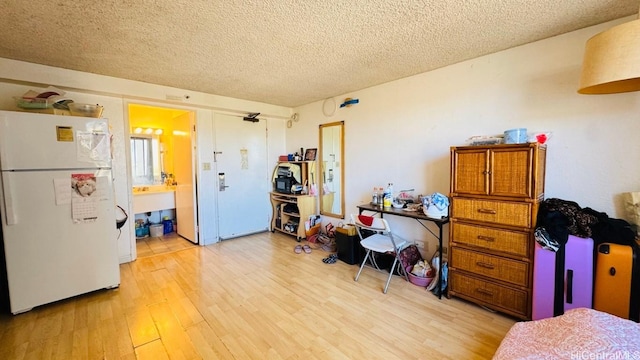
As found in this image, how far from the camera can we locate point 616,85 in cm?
187

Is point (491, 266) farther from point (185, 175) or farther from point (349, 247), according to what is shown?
point (185, 175)

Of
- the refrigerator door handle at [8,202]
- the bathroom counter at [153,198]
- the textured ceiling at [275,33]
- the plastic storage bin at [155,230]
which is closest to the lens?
the textured ceiling at [275,33]

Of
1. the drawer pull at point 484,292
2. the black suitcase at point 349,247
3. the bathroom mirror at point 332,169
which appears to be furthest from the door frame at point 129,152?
the drawer pull at point 484,292

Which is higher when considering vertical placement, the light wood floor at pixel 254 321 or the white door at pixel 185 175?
the white door at pixel 185 175

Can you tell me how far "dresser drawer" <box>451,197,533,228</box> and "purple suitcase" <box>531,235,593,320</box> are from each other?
9.0 inches

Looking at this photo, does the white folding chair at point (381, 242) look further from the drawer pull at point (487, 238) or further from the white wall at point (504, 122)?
the drawer pull at point (487, 238)

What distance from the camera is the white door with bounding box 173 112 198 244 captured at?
13.7ft

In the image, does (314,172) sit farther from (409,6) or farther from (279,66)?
(409,6)

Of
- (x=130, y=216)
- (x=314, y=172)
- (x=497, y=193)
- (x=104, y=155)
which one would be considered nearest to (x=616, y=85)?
(x=497, y=193)

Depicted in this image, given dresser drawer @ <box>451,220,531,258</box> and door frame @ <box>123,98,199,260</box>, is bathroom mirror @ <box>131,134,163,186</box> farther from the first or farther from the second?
dresser drawer @ <box>451,220,531,258</box>

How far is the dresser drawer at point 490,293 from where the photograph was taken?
84.7 inches

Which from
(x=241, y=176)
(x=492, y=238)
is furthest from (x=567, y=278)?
(x=241, y=176)

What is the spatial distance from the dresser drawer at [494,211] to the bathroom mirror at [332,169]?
2017 mm

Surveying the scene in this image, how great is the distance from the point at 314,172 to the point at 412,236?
6.65 feet
